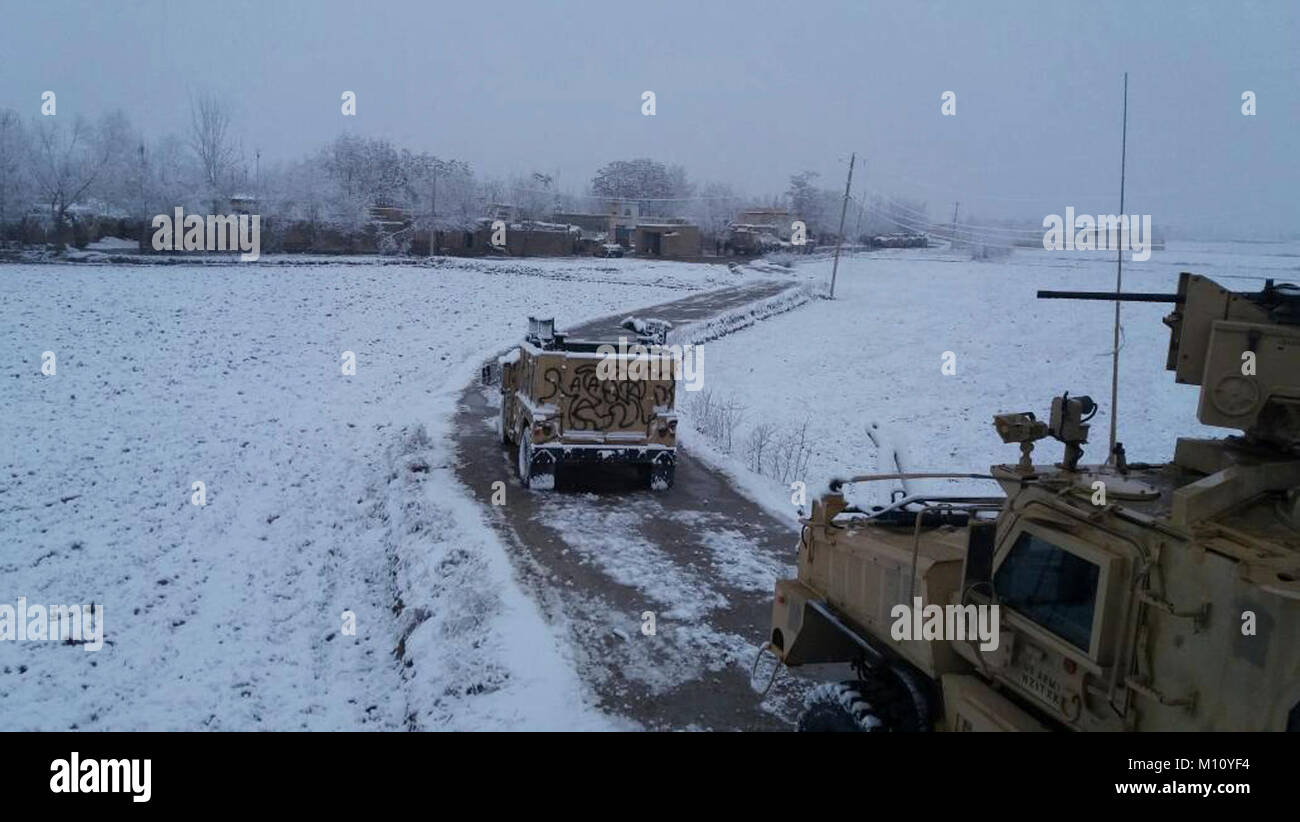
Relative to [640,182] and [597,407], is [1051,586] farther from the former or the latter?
[640,182]

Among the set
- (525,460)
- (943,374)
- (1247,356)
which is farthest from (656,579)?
(943,374)

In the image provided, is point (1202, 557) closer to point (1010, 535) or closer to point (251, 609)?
point (1010, 535)

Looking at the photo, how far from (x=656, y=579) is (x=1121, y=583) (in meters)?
6.96

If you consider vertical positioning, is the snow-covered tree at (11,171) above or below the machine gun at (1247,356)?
above

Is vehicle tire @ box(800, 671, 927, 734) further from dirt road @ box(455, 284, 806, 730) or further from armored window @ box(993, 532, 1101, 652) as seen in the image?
dirt road @ box(455, 284, 806, 730)

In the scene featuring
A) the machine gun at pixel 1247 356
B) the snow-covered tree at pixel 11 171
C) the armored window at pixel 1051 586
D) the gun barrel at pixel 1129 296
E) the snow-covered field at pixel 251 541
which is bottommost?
the snow-covered field at pixel 251 541

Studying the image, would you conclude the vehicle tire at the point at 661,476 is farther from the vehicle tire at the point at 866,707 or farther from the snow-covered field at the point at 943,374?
the vehicle tire at the point at 866,707

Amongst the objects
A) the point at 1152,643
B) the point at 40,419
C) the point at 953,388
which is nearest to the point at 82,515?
the point at 40,419

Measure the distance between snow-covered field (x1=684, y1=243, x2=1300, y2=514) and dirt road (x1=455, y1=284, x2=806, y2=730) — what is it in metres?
1.81

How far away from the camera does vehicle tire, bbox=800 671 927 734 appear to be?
5.61m

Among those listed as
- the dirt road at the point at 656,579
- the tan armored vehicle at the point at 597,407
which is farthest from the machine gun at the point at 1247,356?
the tan armored vehicle at the point at 597,407

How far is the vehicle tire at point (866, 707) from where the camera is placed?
561cm

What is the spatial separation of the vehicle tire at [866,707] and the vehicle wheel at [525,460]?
8506 millimetres

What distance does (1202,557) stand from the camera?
3.98 metres
